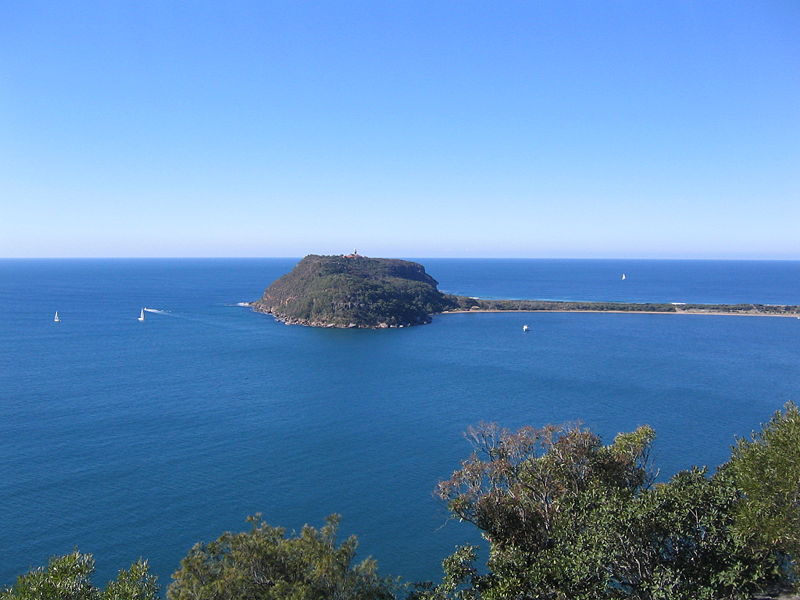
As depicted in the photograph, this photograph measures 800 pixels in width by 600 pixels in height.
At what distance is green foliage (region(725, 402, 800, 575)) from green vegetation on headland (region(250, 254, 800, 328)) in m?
66.3

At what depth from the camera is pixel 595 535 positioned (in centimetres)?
1102

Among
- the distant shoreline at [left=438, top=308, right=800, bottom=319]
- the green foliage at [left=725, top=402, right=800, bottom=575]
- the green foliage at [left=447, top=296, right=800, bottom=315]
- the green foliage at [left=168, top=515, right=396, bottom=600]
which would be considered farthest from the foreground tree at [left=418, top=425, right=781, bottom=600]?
the green foliage at [left=447, top=296, right=800, bottom=315]

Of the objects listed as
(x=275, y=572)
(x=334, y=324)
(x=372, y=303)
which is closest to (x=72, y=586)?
(x=275, y=572)

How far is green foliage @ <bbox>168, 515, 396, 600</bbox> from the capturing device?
10297 millimetres

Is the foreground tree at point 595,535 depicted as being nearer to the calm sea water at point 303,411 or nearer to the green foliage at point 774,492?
the green foliage at point 774,492

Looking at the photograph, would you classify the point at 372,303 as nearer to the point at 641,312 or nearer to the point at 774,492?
the point at 641,312

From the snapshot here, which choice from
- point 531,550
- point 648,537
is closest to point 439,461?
point 531,550

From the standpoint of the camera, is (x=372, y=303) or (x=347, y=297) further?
(x=347, y=297)

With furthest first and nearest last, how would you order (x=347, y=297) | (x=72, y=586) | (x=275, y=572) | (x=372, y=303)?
(x=347, y=297) → (x=372, y=303) → (x=275, y=572) → (x=72, y=586)

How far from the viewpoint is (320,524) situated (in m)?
22.5

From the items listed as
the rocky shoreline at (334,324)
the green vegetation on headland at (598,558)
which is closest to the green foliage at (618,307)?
the rocky shoreline at (334,324)

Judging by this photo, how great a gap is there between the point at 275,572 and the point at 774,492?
970 centimetres

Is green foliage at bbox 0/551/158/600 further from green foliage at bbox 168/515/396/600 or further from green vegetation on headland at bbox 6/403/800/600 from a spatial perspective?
green foliage at bbox 168/515/396/600

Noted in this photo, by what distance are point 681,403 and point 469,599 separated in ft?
106
